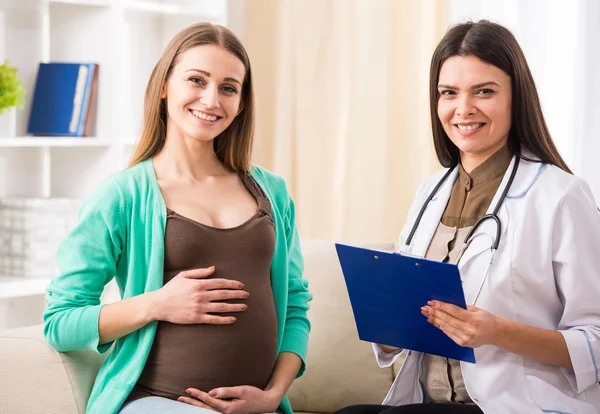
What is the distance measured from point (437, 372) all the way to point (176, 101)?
79 cm

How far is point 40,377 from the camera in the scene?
5.58 ft

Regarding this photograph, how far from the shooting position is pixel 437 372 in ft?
5.75

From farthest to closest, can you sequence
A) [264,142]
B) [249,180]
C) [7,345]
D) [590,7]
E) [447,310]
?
1. [264,142]
2. [590,7]
3. [249,180]
4. [7,345]
5. [447,310]

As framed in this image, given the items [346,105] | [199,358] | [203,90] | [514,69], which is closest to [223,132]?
[203,90]

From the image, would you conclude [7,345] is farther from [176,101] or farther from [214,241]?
[176,101]

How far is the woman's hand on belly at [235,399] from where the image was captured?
5.32 feet

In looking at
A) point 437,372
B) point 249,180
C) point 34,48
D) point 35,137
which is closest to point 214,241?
point 249,180

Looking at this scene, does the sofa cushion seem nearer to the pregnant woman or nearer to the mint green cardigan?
the pregnant woman

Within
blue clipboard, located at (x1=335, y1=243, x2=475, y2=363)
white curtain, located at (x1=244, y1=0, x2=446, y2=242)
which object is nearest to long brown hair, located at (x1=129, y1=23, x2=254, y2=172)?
blue clipboard, located at (x1=335, y1=243, x2=475, y2=363)

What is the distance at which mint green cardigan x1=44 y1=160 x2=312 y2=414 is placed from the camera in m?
1.63

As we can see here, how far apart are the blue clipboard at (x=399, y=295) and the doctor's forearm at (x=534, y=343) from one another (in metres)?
0.08

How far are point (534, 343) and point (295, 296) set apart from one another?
1.81 ft

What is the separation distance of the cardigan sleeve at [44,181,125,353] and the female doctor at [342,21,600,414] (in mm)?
630

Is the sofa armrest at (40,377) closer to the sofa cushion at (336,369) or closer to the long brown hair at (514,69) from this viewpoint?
the sofa cushion at (336,369)
